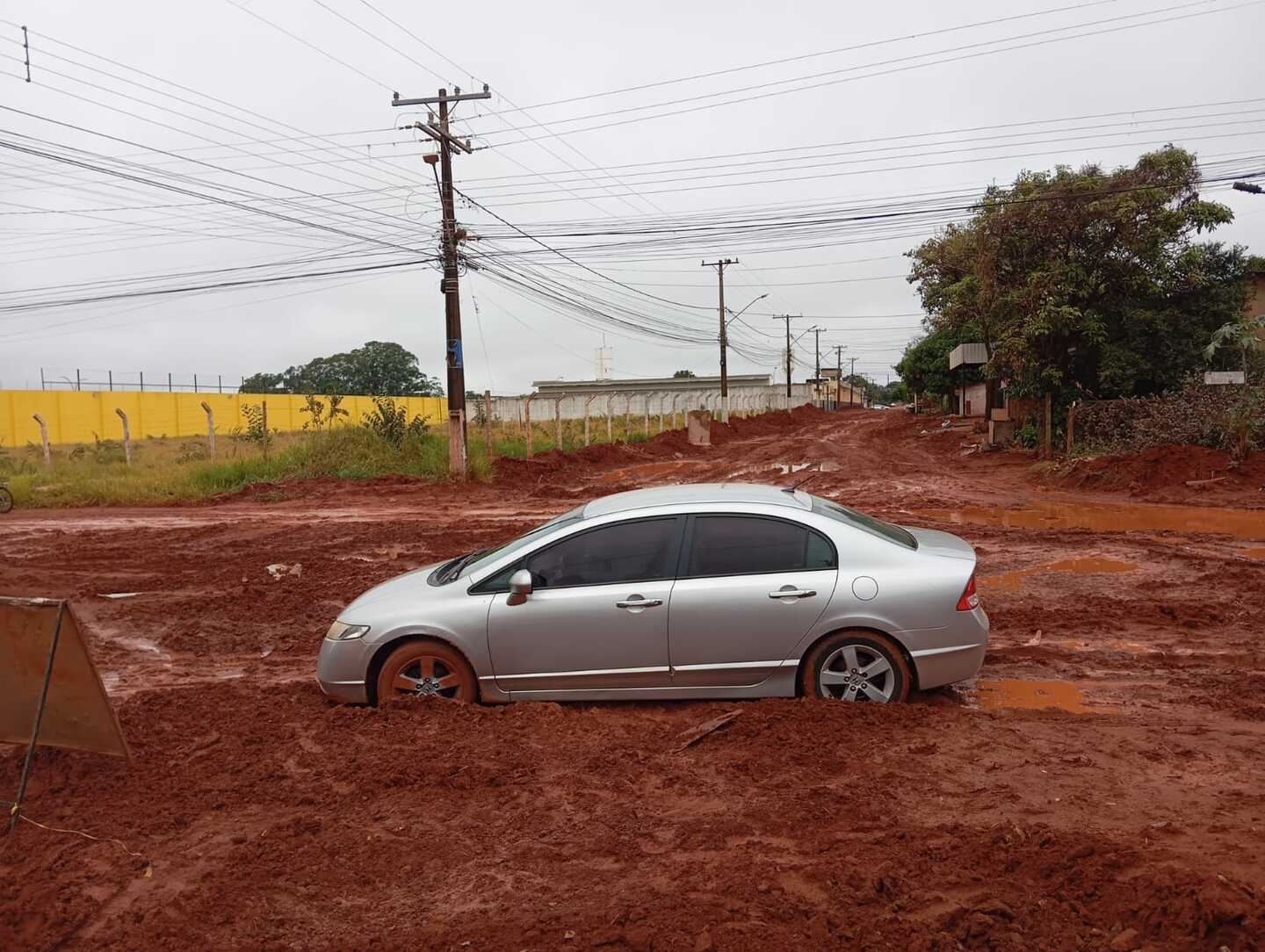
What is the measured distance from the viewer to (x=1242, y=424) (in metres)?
17.8

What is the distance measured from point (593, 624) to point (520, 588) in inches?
19.8

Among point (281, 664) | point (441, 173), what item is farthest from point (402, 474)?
point (281, 664)

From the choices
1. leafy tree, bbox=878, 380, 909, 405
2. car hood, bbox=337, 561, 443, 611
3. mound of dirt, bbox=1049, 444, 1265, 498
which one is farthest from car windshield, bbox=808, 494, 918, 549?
leafy tree, bbox=878, 380, 909, 405

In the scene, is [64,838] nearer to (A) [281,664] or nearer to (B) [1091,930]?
(A) [281,664]

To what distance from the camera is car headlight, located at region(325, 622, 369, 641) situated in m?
5.82

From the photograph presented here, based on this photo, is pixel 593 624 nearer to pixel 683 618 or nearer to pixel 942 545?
pixel 683 618

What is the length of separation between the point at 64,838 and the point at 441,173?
20368 millimetres

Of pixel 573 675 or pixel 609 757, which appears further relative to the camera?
pixel 573 675

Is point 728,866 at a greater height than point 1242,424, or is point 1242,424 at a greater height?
point 1242,424

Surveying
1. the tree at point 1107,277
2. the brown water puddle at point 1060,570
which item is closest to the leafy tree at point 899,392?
the tree at point 1107,277

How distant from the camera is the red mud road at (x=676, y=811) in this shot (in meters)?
3.39

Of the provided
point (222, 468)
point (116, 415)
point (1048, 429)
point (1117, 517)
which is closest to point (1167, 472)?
point (1117, 517)

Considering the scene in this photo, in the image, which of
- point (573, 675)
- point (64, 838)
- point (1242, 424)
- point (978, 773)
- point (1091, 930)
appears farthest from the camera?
point (1242, 424)

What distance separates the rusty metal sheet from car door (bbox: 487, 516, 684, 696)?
2.12 metres
